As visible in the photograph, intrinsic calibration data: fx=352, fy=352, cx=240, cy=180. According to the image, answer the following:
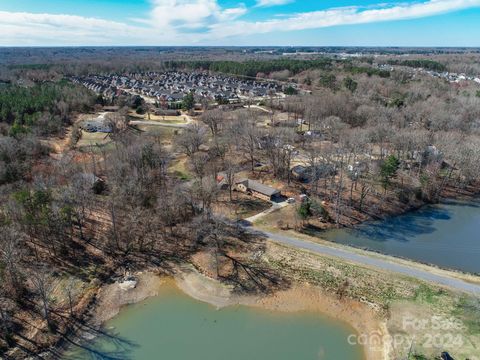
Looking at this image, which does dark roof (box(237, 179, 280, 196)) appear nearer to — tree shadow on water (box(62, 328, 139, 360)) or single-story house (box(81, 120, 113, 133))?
tree shadow on water (box(62, 328, 139, 360))

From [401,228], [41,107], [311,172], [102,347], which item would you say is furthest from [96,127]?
[401,228]

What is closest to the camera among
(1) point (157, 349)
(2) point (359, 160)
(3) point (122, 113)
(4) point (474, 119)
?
(1) point (157, 349)

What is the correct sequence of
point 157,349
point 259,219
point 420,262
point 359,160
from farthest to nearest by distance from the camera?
1. point 359,160
2. point 259,219
3. point 420,262
4. point 157,349

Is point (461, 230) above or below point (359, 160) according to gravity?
below

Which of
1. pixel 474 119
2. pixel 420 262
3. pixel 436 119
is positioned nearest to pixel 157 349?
pixel 420 262

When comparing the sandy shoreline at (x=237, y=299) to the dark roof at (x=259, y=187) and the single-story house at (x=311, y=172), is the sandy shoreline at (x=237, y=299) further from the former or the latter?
the single-story house at (x=311, y=172)

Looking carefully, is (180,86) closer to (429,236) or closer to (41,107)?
(41,107)

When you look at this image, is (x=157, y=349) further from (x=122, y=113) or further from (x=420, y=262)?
(x=122, y=113)
